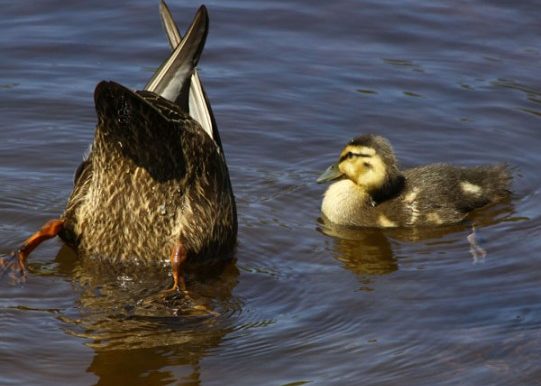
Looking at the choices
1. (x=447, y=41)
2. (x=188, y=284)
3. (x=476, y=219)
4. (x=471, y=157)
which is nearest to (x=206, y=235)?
(x=188, y=284)

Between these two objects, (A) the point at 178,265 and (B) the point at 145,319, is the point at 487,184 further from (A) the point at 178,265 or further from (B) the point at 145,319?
(B) the point at 145,319

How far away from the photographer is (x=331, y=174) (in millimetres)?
7215

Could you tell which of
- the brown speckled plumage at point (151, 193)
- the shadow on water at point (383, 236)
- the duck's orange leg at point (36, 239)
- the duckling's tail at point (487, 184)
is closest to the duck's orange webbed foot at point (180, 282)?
the brown speckled plumage at point (151, 193)

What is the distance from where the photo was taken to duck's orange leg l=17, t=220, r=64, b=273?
6012mm

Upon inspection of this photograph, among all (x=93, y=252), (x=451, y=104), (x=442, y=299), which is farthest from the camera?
(x=451, y=104)

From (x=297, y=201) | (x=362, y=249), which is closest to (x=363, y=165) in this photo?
(x=297, y=201)

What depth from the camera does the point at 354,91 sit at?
28.1ft

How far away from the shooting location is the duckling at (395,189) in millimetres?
7039

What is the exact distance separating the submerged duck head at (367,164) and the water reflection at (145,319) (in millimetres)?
1161

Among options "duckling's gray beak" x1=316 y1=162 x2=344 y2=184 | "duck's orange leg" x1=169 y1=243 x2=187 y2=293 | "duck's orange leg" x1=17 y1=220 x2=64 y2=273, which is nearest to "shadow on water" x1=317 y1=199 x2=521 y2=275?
"duckling's gray beak" x1=316 y1=162 x2=344 y2=184

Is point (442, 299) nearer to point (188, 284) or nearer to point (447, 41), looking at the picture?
point (188, 284)

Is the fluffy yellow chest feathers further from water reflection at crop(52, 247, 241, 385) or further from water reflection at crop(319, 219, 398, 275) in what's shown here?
water reflection at crop(52, 247, 241, 385)

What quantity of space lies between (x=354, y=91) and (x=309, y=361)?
3.81 meters

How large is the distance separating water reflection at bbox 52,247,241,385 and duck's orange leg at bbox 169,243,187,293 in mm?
82
